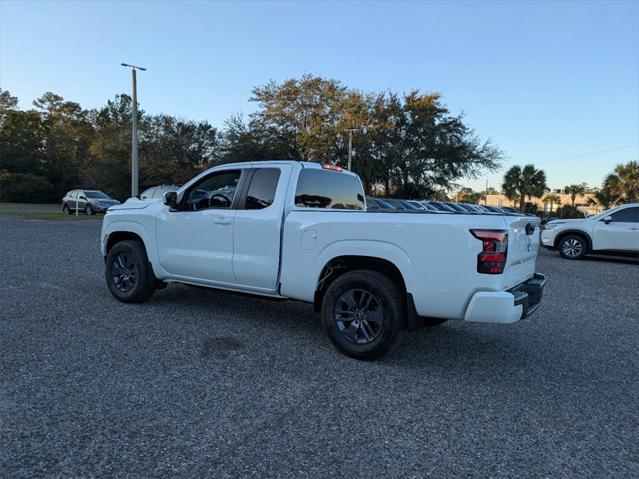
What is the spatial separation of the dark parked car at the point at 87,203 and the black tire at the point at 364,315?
25.5m

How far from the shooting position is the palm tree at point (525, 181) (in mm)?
53531

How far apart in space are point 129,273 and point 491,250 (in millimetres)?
4607

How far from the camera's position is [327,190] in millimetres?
5191

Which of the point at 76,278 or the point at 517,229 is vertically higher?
the point at 517,229

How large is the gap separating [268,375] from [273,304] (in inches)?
101

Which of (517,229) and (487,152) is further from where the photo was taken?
(487,152)

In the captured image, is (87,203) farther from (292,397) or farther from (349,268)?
(292,397)

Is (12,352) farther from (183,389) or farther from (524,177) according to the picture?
(524,177)

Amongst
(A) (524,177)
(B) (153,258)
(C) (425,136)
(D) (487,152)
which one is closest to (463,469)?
(B) (153,258)

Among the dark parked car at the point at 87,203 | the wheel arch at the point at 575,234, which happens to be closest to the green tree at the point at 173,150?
the dark parked car at the point at 87,203

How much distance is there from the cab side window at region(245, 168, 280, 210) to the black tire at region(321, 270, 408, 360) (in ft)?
4.06

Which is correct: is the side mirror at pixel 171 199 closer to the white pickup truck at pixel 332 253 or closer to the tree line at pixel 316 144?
the white pickup truck at pixel 332 253

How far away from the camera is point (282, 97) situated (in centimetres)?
4003

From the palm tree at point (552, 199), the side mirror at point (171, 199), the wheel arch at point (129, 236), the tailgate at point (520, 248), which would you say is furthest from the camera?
the palm tree at point (552, 199)
